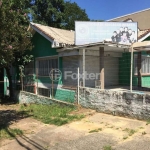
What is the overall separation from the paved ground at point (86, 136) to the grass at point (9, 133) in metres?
0.26

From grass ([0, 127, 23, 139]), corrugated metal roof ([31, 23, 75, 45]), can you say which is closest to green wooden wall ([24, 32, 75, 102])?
corrugated metal roof ([31, 23, 75, 45])

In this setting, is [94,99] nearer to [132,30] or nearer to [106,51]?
[106,51]

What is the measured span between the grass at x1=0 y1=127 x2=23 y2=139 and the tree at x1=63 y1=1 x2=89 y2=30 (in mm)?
20142

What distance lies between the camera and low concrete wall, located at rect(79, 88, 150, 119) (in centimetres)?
653

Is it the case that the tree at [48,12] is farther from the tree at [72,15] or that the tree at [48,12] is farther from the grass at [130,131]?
the grass at [130,131]

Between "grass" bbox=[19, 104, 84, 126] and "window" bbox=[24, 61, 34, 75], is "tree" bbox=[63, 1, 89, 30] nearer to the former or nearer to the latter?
"window" bbox=[24, 61, 34, 75]

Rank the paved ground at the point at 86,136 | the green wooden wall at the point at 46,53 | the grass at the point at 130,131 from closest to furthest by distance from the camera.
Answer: the paved ground at the point at 86,136 < the grass at the point at 130,131 < the green wooden wall at the point at 46,53

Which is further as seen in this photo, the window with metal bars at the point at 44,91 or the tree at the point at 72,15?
the tree at the point at 72,15

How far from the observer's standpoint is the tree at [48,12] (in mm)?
22553

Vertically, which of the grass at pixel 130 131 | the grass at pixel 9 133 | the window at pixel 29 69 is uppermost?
the window at pixel 29 69

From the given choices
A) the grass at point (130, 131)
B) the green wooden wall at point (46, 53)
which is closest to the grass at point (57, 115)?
the green wooden wall at point (46, 53)

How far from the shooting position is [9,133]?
6.27 m

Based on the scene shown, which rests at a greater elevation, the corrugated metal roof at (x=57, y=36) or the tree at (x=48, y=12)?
the tree at (x=48, y=12)

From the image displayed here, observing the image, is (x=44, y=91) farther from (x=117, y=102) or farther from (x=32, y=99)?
(x=117, y=102)
